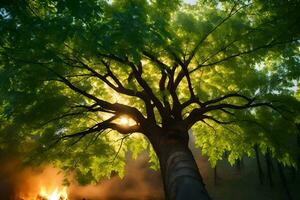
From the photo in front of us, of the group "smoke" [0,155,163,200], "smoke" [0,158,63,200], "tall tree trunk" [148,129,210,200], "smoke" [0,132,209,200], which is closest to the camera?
"tall tree trunk" [148,129,210,200]

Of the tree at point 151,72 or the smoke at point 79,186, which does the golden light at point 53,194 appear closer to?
the smoke at point 79,186

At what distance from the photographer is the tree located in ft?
16.2

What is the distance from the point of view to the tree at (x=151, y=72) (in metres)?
4.95

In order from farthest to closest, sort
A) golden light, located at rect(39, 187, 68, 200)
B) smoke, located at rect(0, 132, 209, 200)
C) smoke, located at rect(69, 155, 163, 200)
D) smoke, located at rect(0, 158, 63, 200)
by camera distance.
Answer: smoke, located at rect(69, 155, 163, 200) → golden light, located at rect(39, 187, 68, 200) → smoke, located at rect(0, 132, 209, 200) → smoke, located at rect(0, 158, 63, 200)

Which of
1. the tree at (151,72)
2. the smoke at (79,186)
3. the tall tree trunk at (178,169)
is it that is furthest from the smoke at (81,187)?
the tall tree trunk at (178,169)

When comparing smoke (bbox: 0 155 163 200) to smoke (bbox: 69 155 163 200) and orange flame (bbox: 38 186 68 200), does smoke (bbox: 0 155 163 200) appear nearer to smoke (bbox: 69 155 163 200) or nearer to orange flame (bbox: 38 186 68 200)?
smoke (bbox: 69 155 163 200)

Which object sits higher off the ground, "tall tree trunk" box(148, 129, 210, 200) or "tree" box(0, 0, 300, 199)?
"tree" box(0, 0, 300, 199)

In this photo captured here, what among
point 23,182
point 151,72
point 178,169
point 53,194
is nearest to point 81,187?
point 53,194

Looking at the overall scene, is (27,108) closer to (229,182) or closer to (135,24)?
(135,24)

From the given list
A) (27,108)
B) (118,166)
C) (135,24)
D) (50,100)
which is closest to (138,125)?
(50,100)

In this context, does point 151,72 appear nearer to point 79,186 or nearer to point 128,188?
point 128,188

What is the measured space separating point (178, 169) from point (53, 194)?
2290 cm

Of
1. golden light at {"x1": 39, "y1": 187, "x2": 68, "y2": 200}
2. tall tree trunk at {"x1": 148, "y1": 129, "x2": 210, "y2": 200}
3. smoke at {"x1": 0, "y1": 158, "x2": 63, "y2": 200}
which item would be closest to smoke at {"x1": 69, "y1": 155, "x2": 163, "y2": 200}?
golden light at {"x1": 39, "y1": 187, "x2": 68, "y2": 200}

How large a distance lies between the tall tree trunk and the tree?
0.03 m
